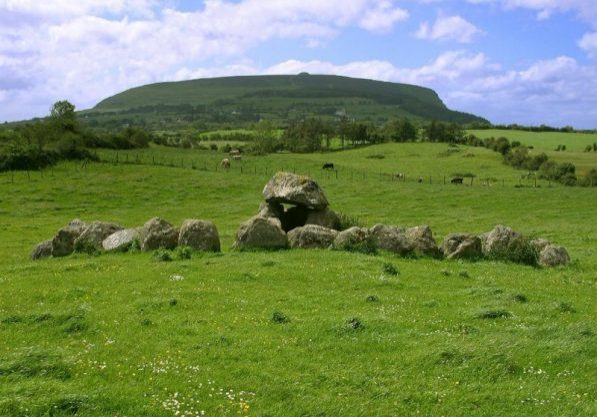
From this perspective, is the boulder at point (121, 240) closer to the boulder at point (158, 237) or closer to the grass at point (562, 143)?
the boulder at point (158, 237)

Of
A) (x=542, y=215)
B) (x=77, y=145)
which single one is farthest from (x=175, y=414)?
(x=77, y=145)

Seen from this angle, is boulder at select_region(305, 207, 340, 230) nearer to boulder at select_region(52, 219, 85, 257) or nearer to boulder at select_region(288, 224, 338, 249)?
boulder at select_region(288, 224, 338, 249)

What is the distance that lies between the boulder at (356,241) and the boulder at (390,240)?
0.30 m

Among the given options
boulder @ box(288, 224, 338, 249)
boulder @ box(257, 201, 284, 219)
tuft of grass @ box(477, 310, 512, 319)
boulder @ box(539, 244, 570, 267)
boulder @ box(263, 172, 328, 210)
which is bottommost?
boulder @ box(539, 244, 570, 267)

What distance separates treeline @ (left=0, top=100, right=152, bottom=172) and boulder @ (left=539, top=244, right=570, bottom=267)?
61.5 meters

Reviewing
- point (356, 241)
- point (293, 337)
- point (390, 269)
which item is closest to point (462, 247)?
point (356, 241)

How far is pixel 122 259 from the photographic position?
26.3 m

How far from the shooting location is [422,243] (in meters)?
27.5

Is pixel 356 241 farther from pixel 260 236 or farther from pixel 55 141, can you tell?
pixel 55 141

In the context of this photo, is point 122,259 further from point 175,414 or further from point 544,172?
point 544,172

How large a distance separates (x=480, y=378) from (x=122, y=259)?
18604 millimetres

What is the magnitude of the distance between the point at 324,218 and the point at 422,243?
6.97 metres

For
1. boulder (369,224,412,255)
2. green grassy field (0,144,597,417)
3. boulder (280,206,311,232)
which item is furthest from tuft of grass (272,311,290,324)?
boulder (280,206,311,232)

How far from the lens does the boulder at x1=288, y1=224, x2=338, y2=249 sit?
1094 inches
